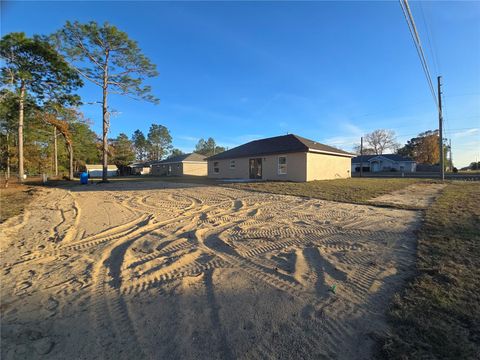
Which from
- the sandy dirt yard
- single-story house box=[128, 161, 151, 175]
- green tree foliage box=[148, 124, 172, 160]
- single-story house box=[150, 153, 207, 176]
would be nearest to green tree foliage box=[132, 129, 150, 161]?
green tree foliage box=[148, 124, 172, 160]

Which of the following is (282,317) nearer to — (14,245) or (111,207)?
(14,245)

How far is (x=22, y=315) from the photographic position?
2420mm

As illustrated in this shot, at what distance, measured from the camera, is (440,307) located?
94.3 inches

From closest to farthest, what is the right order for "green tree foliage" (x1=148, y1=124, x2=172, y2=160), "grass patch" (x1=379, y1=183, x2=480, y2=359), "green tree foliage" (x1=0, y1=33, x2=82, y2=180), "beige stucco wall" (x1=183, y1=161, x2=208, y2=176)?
"grass patch" (x1=379, y1=183, x2=480, y2=359), "green tree foliage" (x1=0, y1=33, x2=82, y2=180), "beige stucco wall" (x1=183, y1=161, x2=208, y2=176), "green tree foliage" (x1=148, y1=124, x2=172, y2=160)

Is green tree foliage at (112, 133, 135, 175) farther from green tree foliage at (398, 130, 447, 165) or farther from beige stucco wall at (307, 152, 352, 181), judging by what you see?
green tree foliage at (398, 130, 447, 165)

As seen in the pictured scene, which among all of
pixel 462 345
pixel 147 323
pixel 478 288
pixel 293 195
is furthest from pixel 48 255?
pixel 293 195

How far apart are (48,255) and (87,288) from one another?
1.73 m

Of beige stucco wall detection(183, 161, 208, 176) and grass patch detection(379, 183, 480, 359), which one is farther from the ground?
beige stucco wall detection(183, 161, 208, 176)

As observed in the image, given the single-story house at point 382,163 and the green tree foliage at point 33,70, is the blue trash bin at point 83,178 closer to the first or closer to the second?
the green tree foliage at point 33,70

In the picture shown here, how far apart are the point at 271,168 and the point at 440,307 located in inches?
683

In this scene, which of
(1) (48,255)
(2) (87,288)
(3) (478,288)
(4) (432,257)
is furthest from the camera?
(1) (48,255)

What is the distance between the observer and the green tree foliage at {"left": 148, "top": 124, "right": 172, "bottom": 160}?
6581cm

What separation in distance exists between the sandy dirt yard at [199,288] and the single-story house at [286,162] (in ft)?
40.4

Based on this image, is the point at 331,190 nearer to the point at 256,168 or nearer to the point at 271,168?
the point at 271,168
